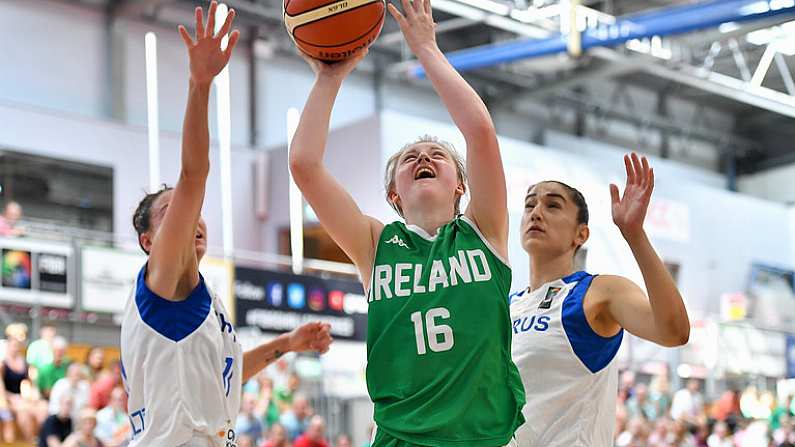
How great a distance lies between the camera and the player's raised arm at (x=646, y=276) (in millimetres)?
3725

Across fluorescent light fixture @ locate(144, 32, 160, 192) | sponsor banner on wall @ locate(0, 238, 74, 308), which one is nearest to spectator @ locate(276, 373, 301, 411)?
sponsor banner on wall @ locate(0, 238, 74, 308)

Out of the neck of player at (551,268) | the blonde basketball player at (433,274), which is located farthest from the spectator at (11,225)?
the blonde basketball player at (433,274)

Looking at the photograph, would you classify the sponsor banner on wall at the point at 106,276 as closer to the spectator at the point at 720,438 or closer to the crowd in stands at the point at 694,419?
the crowd in stands at the point at 694,419

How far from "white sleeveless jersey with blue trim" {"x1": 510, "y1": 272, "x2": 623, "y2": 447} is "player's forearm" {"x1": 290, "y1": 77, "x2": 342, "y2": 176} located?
3.91ft

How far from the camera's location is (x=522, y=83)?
26391 millimetres

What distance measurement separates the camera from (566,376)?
4.12 m

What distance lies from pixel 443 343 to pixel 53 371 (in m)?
10.3

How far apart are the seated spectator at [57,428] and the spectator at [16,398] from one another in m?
0.50

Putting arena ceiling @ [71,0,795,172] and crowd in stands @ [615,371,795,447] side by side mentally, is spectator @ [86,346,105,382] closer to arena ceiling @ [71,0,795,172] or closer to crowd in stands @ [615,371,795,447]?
crowd in stands @ [615,371,795,447]

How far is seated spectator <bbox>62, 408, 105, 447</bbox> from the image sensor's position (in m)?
11.2

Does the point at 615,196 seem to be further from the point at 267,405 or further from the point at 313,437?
the point at 267,405

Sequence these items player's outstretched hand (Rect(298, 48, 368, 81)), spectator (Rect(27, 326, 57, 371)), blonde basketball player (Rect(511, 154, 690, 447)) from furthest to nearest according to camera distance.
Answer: spectator (Rect(27, 326, 57, 371)), blonde basketball player (Rect(511, 154, 690, 447)), player's outstretched hand (Rect(298, 48, 368, 81))

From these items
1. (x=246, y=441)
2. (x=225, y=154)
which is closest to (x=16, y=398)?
(x=246, y=441)

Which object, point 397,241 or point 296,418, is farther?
point 296,418
